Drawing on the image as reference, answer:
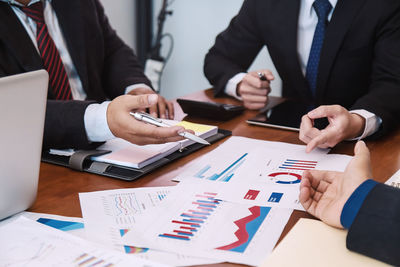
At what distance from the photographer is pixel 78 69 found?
157 cm

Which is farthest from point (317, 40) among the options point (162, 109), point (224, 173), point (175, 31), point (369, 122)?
point (175, 31)

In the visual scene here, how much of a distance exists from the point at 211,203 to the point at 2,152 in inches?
15.1

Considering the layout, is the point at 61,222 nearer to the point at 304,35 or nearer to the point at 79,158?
the point at 79,158

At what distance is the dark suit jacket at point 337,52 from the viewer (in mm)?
1449

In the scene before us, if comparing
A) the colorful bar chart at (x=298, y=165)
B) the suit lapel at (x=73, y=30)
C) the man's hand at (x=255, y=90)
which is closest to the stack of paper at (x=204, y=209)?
the colorful bar chart at (x=298, y=165)

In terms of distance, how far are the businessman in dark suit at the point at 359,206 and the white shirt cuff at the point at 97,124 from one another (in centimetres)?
49

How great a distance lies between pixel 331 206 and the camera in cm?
76

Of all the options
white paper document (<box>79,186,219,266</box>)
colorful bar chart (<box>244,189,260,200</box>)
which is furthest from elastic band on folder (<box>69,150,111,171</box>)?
colorful bar chart (<box>244,189,260,200</box>)

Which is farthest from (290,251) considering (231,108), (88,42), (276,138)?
(88,42)

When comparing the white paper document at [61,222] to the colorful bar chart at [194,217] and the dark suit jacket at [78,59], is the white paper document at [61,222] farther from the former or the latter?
the dark suit jacket at [78,59]

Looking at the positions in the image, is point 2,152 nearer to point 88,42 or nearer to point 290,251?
point 290,251

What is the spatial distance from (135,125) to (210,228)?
0.33 meters

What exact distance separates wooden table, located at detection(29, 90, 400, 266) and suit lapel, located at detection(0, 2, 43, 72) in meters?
0.43

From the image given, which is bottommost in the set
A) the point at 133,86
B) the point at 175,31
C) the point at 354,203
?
the point at 175,31
